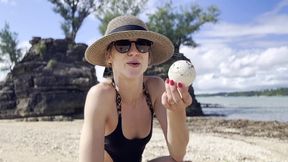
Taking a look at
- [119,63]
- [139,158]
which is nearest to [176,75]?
[119,63]

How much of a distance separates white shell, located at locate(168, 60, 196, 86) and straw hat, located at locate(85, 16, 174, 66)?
545mm

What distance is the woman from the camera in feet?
12.0

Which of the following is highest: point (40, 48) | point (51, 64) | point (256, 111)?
point (40, 48)

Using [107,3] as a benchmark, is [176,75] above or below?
below

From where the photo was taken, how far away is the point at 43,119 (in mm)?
29625

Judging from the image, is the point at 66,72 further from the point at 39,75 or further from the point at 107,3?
the point at 107,3

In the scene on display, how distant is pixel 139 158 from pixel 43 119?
26.4 meters

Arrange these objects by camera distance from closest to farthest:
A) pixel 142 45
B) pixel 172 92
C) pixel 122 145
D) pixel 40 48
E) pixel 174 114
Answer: pixel 172 92 → pixel 174 114 → pixel 142 45 → pixel 122 145 → pixel 40 48

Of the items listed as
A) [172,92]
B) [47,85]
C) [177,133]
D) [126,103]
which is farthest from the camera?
[47,85]

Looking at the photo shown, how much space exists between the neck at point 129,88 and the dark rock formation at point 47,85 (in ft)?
90.8

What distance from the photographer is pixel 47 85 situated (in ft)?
105

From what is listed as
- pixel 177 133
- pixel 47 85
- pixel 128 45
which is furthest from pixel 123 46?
pixel 47 85

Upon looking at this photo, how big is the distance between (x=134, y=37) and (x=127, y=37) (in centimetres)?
6

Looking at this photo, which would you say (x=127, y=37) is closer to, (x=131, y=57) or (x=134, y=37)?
(x=134, y=37)
